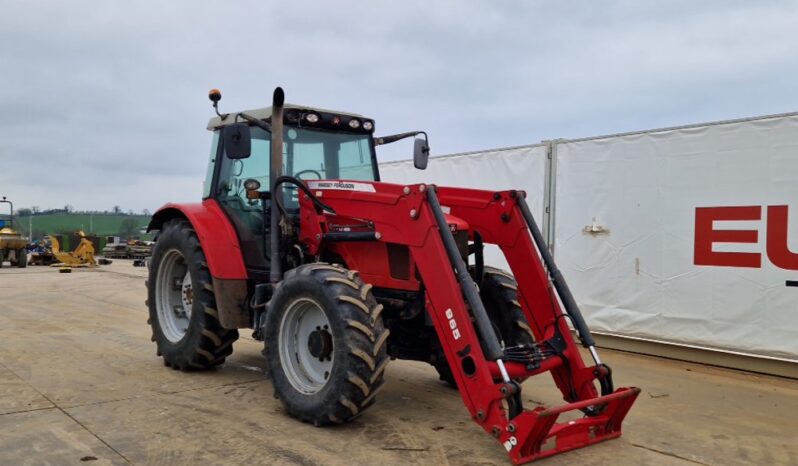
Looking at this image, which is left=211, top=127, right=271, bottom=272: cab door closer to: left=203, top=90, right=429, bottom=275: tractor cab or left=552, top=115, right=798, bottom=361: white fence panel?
left=203, top=90, right=429, bottom=275: tractor cab

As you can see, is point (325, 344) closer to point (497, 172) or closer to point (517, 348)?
point (517, 348)

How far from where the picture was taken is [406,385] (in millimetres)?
6039

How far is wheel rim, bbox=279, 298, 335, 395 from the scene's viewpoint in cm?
477

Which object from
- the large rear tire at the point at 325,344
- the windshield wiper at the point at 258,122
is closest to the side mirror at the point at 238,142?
the windshield wiper at the point at 258,122

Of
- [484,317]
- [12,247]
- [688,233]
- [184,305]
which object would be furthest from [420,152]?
[12,247]

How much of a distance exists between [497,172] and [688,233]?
116 inches

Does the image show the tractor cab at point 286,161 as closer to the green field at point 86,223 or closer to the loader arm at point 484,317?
the loader arm at point 484,317

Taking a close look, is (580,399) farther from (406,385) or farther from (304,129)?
(304,129)

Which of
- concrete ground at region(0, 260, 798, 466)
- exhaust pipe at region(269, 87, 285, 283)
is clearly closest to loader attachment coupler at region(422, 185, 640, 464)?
concrete ground at region(0, 260, 798, 466)

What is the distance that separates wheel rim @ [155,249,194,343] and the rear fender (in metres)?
0.73

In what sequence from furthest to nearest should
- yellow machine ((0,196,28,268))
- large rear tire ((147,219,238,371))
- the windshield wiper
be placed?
yellow machine ((0,196,28,268)), large rear tire ((147,219,238,371)), the windshield wiper

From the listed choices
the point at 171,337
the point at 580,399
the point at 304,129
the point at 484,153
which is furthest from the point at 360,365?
the point at 484,153

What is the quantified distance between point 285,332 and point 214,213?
6.13ft

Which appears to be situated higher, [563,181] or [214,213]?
[563,181]
